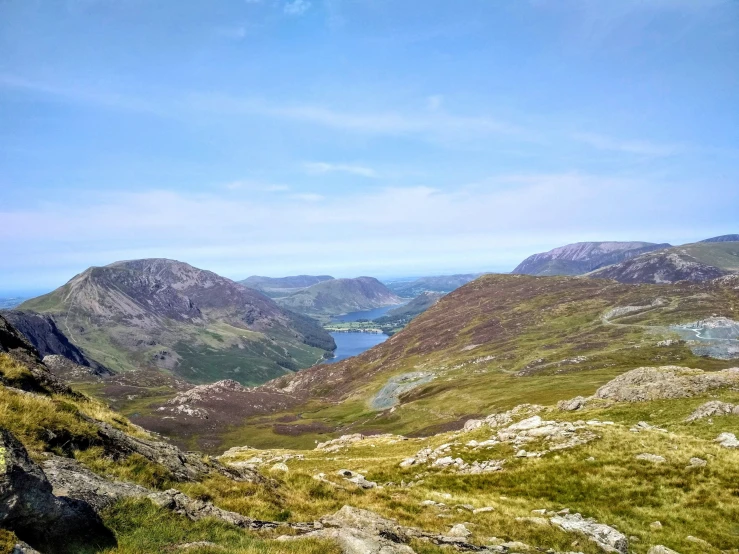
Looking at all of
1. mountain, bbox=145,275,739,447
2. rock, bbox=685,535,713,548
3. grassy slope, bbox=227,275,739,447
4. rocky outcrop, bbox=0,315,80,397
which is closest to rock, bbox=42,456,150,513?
rocky outcrop, bbox=0,315,80,397

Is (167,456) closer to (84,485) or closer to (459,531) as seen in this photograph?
(84,485)

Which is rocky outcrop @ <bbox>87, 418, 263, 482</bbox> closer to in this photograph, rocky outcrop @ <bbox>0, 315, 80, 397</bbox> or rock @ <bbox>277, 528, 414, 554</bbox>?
rocky outcrop @ <bbox>0, 315, 80, 397</bbox>

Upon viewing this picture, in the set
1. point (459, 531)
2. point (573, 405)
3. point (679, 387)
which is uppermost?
point (459, 531)

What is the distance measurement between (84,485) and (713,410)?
151 ft

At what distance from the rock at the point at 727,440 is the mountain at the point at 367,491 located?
4.5 inches

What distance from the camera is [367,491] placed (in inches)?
896

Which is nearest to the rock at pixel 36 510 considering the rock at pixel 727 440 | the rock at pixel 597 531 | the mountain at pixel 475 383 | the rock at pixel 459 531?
the rock at pixel 459 531

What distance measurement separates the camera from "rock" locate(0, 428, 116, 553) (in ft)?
29.5

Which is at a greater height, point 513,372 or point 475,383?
point 513,372

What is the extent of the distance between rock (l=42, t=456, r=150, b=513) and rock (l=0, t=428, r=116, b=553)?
4.06 ft

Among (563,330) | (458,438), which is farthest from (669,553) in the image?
(563,330)

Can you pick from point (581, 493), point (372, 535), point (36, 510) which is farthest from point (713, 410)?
point (36, 510)

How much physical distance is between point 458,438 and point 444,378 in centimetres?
11890

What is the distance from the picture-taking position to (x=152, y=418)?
480 feet
